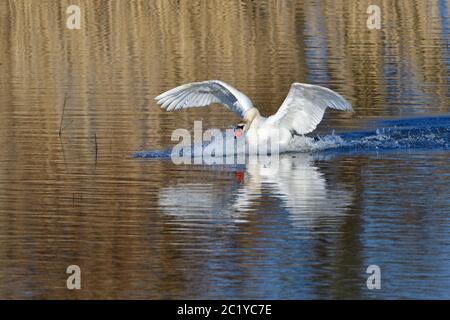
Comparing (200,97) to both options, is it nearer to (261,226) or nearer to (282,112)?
(282,112)

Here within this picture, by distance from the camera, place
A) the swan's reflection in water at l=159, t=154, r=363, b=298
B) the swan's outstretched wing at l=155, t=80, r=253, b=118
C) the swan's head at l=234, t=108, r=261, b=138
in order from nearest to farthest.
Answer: the swan's reflection in water at l=159, t=154, r=363, b=298, the swan's head at l=234, t=108, r=261, b=138, the swan's outstretched wing at l=155, t=80, r=253, b=118

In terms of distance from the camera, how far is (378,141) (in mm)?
16516

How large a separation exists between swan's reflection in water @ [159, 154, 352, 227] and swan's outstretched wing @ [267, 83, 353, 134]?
3.25 feet

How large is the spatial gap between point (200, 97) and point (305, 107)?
4.34ft

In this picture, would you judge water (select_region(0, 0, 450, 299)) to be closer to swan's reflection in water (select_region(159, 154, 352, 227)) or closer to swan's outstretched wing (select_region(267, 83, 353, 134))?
swan's reflection in water (select_region(159, 154, 352, 227))

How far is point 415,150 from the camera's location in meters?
16.2

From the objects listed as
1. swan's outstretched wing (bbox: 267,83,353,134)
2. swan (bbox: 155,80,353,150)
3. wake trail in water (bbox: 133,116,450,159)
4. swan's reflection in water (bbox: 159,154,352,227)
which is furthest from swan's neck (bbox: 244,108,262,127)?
swan's reflection in water (bbox: 159,154,352,227)

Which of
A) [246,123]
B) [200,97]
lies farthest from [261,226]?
[200,97]

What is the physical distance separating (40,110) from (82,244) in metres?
7.26

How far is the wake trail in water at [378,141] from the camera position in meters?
16.2

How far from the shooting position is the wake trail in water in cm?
1622

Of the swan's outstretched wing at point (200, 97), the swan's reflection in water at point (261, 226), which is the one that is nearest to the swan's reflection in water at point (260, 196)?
the swan's reflection in water at point (261, 226)

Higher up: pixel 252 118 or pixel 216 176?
pixel 252 118

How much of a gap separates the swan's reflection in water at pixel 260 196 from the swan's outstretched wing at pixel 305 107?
0.99 metres
